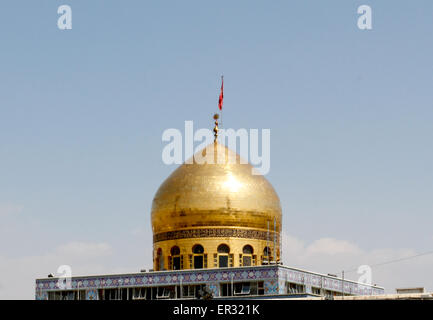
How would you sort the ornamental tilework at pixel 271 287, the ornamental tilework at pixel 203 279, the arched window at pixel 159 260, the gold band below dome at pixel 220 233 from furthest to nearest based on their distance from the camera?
the arched window at pixel 159 260
the gold band below dome at pixel 220 233
the ornamental tilework at pixel 203 279
the ornamental tilework at pixel 271 287

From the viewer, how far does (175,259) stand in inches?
1906

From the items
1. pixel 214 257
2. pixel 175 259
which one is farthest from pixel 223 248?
pixel 175 259

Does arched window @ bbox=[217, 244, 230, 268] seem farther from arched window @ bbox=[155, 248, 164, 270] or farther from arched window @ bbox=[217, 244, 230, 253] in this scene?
arched window @ bbox=[155, 248, 164, 270]

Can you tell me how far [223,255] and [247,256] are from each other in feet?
4.27

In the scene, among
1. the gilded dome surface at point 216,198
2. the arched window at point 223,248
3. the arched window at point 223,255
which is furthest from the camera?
the gilded dome surface at point 216,198

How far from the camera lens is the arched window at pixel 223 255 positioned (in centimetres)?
4738

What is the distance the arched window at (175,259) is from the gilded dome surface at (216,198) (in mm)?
1105

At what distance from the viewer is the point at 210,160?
49.7m

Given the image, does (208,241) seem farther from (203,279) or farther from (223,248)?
(203,279)

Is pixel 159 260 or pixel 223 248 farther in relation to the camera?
pixel 159 260

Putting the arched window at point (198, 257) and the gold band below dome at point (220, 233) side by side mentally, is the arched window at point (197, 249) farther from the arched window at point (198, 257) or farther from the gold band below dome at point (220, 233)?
the gold band below dome at point (220, 233)

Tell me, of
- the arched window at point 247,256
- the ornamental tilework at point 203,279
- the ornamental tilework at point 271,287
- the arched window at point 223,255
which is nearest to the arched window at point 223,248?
the arched window at point 223,255

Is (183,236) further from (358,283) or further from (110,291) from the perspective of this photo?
(358,283)
